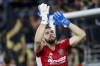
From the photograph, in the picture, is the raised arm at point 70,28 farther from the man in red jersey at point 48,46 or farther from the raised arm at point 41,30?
the raised arm at point 41,30

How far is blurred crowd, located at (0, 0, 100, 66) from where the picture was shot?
12609 mm

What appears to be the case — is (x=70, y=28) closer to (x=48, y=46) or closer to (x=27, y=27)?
(x=48, y=46)

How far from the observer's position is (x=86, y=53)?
504 inches

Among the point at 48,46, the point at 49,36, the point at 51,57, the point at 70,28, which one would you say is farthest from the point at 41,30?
the point at 70,28

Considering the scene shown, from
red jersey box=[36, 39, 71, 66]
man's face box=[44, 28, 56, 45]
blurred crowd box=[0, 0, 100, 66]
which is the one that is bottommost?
red jersey box=[36, 39, 71, 66]

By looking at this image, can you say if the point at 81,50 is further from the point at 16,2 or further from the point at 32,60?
the point at 16,2

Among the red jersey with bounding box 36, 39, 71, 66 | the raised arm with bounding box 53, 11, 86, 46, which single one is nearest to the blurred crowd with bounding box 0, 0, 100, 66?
the raised arm with bounding box 53, 11, 86, 46

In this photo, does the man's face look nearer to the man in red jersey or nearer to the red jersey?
the man in red jersey

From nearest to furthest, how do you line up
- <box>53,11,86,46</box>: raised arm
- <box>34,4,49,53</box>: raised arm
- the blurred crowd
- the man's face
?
<box>34,4,49,53</box>: raised arm < the man's face < <box>53,11,86,46</box>: raised arm < the blurred crowd

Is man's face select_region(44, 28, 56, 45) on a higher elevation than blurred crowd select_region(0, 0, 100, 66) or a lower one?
lower

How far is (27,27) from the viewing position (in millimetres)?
16297

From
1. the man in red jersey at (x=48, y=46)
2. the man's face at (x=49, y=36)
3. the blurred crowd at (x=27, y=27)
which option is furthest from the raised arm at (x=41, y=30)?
the blurred crowd at (x=27, y=27)

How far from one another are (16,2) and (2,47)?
234 centimetres

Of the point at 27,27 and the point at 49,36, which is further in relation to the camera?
the point at 27,27
